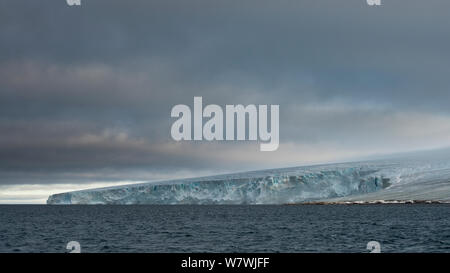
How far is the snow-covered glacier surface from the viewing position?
6599 inches

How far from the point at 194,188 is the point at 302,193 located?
43.5m

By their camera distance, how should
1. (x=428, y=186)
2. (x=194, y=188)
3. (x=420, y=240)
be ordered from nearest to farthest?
(x=420, y=240) < (x=428, y=186) < (x=194, y=188)

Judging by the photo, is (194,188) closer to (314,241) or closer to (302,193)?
(302,193)

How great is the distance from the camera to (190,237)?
51.4 m

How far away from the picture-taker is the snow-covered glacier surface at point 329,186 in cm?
16762

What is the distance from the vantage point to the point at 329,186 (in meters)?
181
